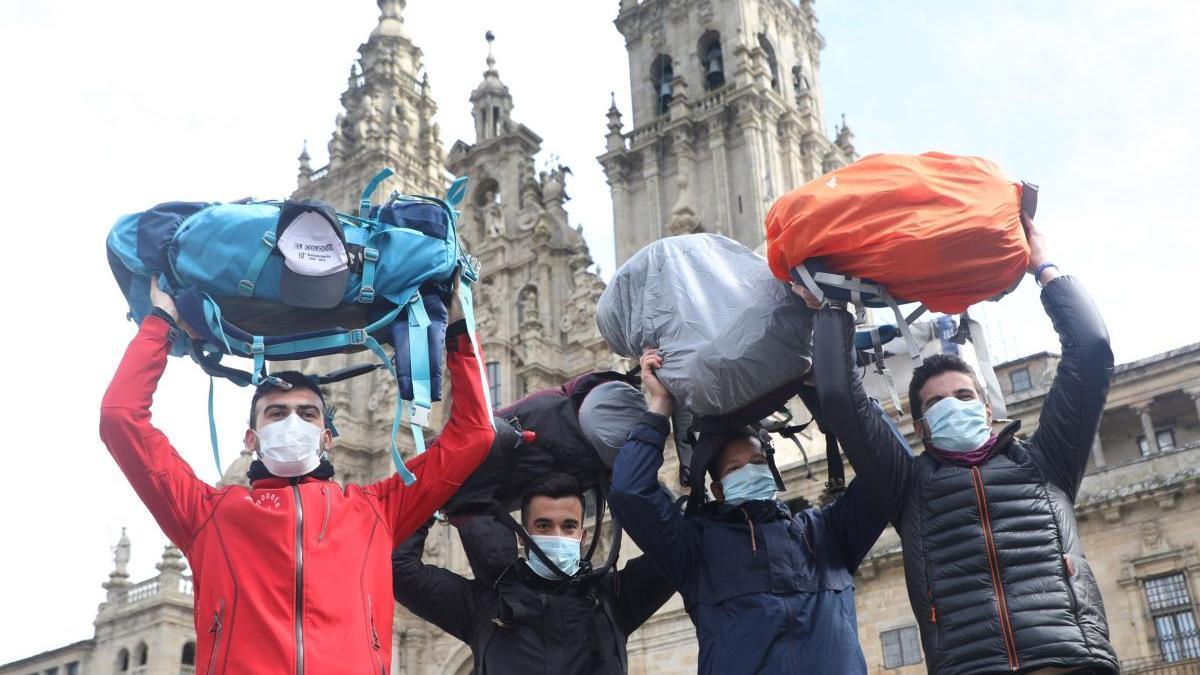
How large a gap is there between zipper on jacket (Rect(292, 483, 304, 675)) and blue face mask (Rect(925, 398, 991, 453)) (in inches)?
110

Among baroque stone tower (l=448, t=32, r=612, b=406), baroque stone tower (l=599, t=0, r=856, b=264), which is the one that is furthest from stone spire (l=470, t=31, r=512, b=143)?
baroque stone tower (l=599, t=0, r=856, b=264)

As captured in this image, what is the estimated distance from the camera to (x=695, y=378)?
208 inches

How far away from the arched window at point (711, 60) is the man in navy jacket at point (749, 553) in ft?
93.1

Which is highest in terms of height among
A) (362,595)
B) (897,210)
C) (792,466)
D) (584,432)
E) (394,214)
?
(792,466)

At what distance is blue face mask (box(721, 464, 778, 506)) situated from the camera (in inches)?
220

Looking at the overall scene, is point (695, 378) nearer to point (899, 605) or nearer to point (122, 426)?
point (122, 426)

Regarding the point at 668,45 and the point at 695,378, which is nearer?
the point at 695,378

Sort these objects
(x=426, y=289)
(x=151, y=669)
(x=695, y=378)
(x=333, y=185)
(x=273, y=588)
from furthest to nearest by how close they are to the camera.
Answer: (x=333, y=185), (x=151, y=669), (x=426, y=289), (x=695, y=378), (x=273, y=588)

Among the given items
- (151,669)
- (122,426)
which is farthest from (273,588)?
(151,669)

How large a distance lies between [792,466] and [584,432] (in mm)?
16225

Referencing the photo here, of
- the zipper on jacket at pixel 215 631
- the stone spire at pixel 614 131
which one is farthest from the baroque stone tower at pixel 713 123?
the zipper on jacket at pixel 215 631

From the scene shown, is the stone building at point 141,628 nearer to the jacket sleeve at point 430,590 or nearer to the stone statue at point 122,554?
the stone statue at point 122,554

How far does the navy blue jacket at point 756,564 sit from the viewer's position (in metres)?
5.17

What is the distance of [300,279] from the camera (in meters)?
5.42
